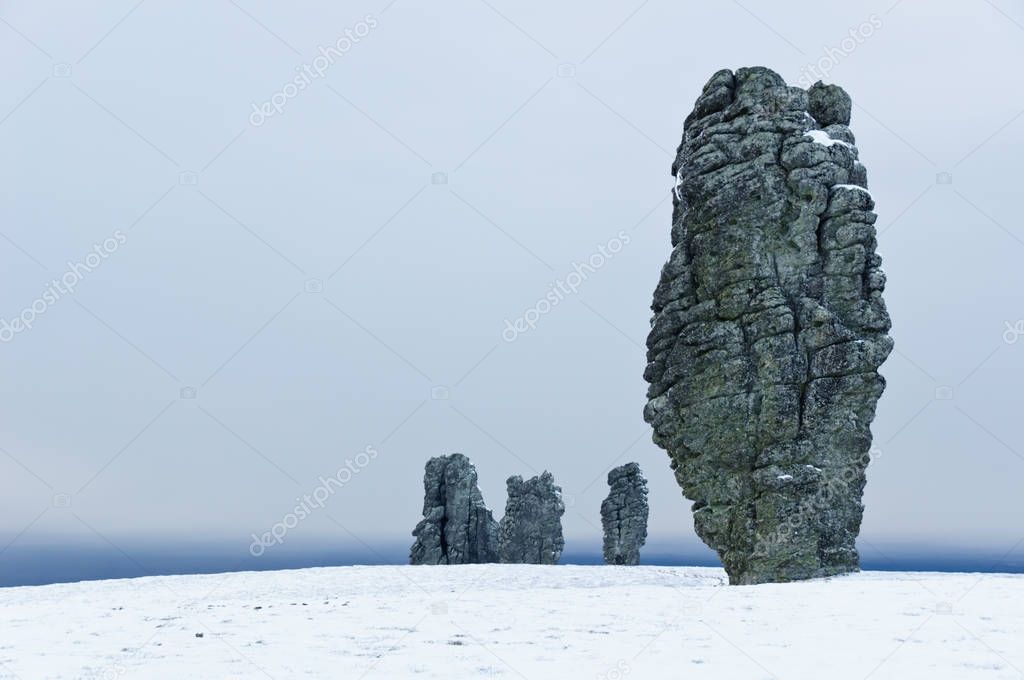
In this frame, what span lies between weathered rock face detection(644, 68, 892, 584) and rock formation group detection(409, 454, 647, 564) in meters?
33.8

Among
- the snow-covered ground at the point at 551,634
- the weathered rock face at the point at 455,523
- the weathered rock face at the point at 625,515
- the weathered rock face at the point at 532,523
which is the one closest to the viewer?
the snow-covered ground at the point at 551,634

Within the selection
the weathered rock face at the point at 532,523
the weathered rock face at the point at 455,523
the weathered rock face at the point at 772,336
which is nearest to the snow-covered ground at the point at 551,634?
the weathered rock face at the point at 772,336

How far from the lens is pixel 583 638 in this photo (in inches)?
537

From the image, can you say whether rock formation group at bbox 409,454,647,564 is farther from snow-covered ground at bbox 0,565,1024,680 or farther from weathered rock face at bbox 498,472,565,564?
snow-covered ground at bbox 0,565,1024,680

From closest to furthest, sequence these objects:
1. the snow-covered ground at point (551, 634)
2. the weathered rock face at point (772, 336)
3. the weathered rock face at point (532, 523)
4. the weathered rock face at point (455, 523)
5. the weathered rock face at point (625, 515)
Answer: the snow-covered ground at point (551, 634), the weathered rock face at point (772, 336), the weathered rock face at point (625, 515), the weathered rock face at point (455, 523), the weathered rock face at point (532, 523)

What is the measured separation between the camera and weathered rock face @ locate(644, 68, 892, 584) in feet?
81.5

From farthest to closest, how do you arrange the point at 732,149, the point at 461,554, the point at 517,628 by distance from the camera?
1. the point at 461,554
2. the point at 732,149
3. the point at 517,628

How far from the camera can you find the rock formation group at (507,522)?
5934 centimetres

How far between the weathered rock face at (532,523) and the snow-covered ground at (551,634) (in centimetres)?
4064

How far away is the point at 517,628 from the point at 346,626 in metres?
3.88

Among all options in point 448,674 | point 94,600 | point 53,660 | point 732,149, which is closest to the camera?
point 448,674

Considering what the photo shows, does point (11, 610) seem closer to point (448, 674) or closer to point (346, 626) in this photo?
point (346, 626)

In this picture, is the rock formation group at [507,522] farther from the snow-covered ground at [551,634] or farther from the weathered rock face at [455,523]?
the snow-covered ground at [551,634]

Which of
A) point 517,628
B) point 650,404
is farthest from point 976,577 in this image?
point 517,628
